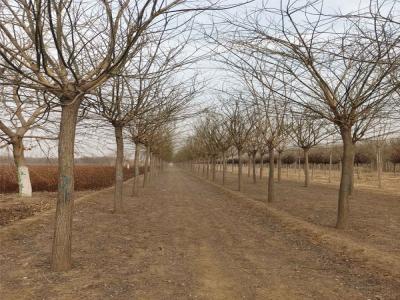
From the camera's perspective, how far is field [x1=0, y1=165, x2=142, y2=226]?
1114cm

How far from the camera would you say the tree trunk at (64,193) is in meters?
5.36

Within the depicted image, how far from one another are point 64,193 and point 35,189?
54.8 ft

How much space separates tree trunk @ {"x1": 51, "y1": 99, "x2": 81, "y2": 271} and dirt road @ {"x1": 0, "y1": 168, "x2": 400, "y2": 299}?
23 cm

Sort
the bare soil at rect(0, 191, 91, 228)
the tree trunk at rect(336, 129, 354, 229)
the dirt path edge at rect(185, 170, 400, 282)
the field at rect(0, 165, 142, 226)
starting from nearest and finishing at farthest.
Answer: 1. the dirt path edge at rect(185, 170, 400, 282)
2. the tree trunk at rect(336, 129, 354, 229)
3. the bare soil at rect(0, 191, 91, 228)
4. the field at rect(0, 165, 142, 226)

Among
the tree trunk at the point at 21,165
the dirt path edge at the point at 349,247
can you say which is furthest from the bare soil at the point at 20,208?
the dirt path edge at the point at 349,247

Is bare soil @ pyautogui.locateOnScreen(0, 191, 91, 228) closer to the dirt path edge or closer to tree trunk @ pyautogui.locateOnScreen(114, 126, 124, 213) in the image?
tree trunk @ pyautogui.locateOnScreen(114, 126, 124, 213)

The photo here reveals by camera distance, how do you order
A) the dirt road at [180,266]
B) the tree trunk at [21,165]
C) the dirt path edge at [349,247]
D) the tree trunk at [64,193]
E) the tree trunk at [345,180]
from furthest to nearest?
the tree trunk at [21,165], the tree trunk at [345,180], the dirt path edge at [349,247], the tree trunk at [64,193], the dirt road at [180,266]

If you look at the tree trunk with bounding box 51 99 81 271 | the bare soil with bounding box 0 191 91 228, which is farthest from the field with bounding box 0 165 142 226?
the tree trunk with bounding box 51 99 81 271

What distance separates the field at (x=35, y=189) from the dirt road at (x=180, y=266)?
2040 mm

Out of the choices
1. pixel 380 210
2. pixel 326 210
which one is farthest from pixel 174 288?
pixel 380 210

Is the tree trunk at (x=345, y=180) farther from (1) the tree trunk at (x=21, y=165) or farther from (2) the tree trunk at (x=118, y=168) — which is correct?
(1) the tree trunk at (x=21, y=165)

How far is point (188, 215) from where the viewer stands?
11.8m

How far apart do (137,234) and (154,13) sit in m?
4.89

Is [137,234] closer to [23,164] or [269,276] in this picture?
[269,276]
